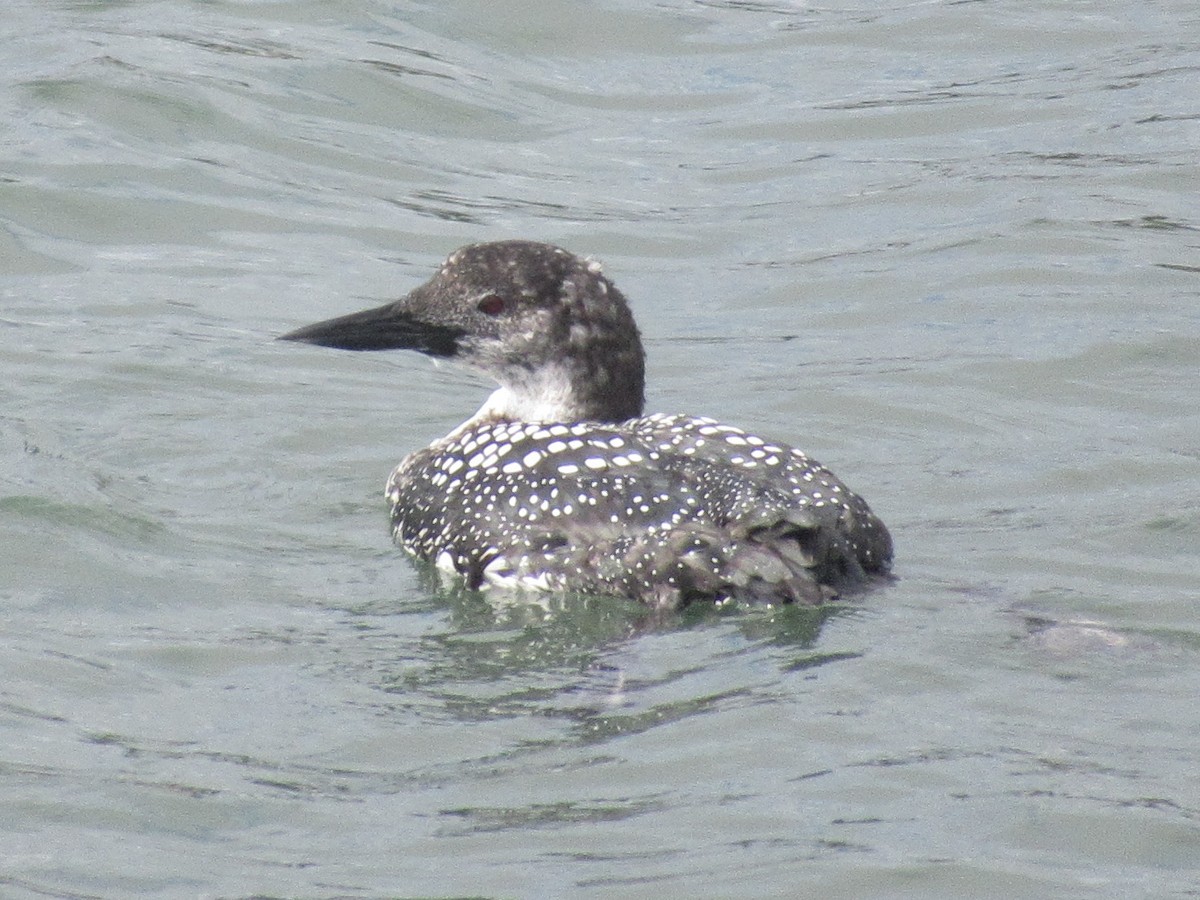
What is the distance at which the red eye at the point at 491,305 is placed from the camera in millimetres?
6230

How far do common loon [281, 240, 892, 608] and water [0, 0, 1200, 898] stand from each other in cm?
14

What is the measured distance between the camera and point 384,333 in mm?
6398

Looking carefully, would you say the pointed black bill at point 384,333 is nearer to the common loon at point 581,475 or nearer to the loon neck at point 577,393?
the common loon at point 581,475

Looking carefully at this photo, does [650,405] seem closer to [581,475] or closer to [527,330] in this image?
[527,330]

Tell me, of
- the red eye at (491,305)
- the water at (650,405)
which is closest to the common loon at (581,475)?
the red eye at (491,305)

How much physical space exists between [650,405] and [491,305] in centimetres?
129

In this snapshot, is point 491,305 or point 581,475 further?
point 491,305

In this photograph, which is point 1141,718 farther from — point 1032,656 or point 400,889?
point 400,889

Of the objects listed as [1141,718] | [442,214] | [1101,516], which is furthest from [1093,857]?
[442,214]

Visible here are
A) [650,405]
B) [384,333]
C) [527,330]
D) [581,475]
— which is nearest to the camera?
[581,475]

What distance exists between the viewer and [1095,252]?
863 cm

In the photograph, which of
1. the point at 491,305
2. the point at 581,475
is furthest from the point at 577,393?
the point at 581,475

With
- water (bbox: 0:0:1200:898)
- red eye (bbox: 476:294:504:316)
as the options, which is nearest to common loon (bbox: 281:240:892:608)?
red eye (bbox: 476:294:504:316)

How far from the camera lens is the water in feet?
14.0
